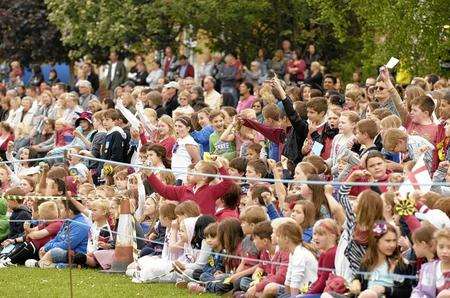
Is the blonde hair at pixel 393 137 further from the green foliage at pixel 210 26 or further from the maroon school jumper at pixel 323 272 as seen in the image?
the green foliage at pixel 210 26

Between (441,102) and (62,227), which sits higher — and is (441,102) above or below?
above

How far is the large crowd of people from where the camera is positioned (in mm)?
13305

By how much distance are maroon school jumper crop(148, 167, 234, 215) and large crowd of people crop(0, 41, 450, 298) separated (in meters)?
0.02

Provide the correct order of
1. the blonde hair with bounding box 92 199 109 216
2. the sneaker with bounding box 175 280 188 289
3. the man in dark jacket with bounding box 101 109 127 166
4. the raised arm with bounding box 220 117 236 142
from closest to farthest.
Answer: the sneaker with bounding box 175 280 188 289 → the blonde hair with bounding box 92 199 109 216 → the raised arm with bounding box 220 117 236 142 → the man in dark jacket with bounding box 101 109 127 166

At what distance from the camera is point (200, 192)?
17.5 metres

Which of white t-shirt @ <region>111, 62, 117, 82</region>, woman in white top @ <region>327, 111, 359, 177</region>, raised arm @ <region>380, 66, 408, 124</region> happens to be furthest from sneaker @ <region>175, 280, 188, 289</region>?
white t-shirt @ <region>111, 62, 117, 82</region>

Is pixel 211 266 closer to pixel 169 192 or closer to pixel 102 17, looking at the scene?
pixel 169 192

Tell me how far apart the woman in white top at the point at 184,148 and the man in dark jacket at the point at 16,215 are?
222 centimetres

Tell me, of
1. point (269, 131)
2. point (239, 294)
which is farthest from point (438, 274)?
point (269, 131)

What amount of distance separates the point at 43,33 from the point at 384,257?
28654 mm

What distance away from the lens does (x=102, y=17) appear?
36.0 metres

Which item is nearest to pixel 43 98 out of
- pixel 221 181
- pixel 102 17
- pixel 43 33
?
pixel 102 17

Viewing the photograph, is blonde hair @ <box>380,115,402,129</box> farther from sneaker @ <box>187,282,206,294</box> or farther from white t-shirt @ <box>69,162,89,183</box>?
white t-shirt @ <box>69,162,89,183</box>

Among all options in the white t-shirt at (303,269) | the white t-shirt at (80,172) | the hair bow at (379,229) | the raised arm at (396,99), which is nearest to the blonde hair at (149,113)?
the white t-shirt at (80,172)
